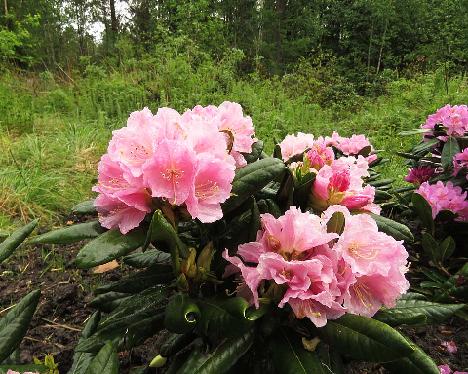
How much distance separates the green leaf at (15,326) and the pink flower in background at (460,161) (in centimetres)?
198

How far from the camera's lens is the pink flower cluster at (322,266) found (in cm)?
89

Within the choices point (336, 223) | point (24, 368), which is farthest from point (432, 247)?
point (24, 368)

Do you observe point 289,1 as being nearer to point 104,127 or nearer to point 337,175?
point 104,127

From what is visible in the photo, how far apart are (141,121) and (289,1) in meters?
20.2

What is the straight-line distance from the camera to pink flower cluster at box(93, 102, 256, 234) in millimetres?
907

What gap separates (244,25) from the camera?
1909 cm

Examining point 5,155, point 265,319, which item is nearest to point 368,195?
point 265,319

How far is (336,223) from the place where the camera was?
0.97 metres

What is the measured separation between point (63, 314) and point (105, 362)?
123 centimetres

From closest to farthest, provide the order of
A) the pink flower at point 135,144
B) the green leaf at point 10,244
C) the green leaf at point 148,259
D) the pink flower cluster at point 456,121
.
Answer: the pink flower at point 135,144 < the green leaf at point 10,244 < the green leaf at point 148,259 < the pink flower cluster at point 456,121

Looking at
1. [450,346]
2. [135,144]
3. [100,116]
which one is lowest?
[450,346]

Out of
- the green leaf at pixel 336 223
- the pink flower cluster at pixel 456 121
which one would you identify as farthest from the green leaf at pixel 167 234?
the pink flower cluster at pixel 456 121

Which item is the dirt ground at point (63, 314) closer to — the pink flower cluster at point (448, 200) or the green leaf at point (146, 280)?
the green leaf at point (146, 280)

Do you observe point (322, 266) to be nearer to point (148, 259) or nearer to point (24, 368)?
point (148, 259)
